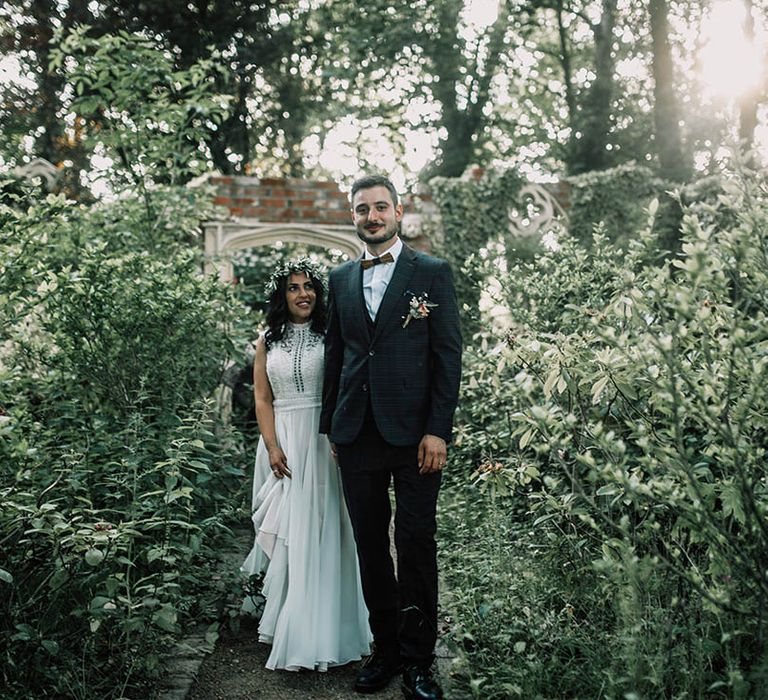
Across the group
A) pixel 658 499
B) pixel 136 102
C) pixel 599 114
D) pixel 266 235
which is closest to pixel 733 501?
pixel 658 499

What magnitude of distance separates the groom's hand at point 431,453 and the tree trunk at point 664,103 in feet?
36.0

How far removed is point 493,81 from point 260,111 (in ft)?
19.9

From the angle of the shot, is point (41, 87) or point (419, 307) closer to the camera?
point (419, 307)

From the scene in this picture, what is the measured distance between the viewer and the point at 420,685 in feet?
10.6

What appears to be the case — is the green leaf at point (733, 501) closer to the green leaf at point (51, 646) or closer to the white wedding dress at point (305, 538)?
the white wedding dress at point (305, 538)

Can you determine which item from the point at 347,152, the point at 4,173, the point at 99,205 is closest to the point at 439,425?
the point at 4,173

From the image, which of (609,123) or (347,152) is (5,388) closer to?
(609,123)

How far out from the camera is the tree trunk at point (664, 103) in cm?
1304

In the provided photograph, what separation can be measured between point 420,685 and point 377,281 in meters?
1.65

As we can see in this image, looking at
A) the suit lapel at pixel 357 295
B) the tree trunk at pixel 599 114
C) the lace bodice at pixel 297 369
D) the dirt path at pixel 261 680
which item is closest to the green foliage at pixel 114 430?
the dirt path at pixel 261 680

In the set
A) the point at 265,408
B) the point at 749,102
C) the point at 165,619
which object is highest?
the point at 749,102

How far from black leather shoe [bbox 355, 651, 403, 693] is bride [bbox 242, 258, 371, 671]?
216mm

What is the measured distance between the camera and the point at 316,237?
404 inches

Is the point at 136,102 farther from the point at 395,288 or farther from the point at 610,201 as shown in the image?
the point at 610,201
